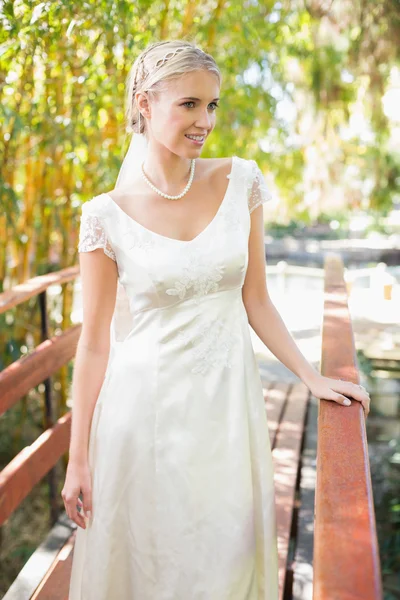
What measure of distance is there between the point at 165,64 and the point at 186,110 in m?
0.12

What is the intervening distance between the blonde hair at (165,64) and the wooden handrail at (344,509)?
2.42 ft

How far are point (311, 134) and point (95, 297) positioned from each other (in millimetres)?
9192

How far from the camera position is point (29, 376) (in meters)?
2.23

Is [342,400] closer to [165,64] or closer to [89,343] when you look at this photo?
[89,343]

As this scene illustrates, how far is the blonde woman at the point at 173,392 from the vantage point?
1.45 metres

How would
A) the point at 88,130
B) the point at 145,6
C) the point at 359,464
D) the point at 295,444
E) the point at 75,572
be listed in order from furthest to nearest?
the point at 88,130 < the point at 295,444 < the point at 145,6 < the point at 75,572 < the point at 359,464

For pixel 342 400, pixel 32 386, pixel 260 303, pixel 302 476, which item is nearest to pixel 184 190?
pixel 260 303

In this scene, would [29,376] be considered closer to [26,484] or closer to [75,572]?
[26,484]

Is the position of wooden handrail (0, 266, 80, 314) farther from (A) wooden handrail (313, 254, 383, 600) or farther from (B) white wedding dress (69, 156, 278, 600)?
(A) wooden handrail (313, 254, 383, 600)

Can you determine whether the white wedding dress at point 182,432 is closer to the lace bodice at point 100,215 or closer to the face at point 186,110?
the lace bodice at point 100,215

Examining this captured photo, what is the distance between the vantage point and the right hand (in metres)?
Result: 1.50

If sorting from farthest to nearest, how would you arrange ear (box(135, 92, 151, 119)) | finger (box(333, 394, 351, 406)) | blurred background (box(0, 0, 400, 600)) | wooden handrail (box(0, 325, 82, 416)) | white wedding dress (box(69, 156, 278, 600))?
1. blurred background (box(0, 0, 400, 600))
2. wooden handrail (box(0, 325, 82, 416))
3. ear (box(135, 92, 151, 119))
4. white wedding dress (box(69, 156, 278, 600))
5. finger (box(333, 394, 351, 406))

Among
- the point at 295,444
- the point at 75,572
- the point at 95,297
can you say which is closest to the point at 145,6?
the point at 95,297

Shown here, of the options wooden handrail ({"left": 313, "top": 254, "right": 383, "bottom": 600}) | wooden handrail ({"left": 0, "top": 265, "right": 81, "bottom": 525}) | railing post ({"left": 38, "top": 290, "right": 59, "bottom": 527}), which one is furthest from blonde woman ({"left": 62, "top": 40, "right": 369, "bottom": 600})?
railing post ({"left": 38, "top": 290, "right": 59, "bottom": 527})
